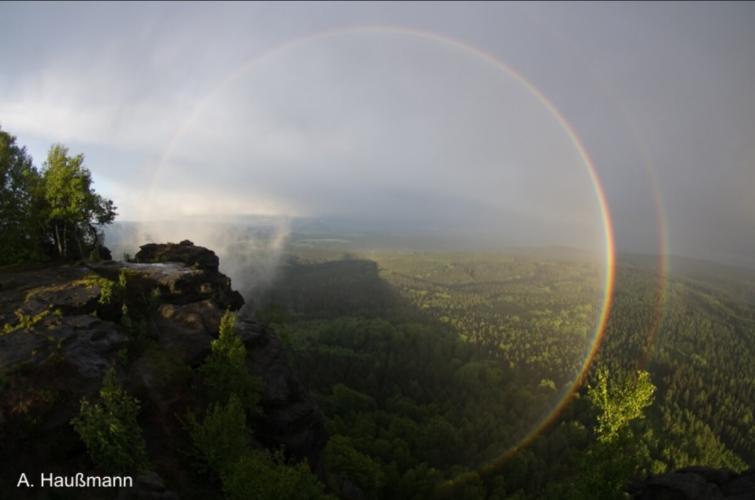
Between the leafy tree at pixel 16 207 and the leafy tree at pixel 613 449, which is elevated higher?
the leafy tree at pixel 16 207

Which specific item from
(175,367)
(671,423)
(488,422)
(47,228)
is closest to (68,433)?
(175,367)

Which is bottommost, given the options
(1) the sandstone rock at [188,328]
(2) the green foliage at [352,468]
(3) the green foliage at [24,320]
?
(2) the green foliage at [352,468]

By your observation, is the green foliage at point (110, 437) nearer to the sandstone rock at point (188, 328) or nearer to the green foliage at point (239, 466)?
the green foliage at point (239, 466)

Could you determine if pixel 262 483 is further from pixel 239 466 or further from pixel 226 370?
pixel 226 370

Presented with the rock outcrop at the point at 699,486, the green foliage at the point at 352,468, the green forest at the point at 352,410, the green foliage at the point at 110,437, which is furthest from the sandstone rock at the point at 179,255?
the rock outcrop at the point at 699,486

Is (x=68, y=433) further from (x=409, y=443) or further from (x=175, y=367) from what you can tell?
(x=409, y=443)

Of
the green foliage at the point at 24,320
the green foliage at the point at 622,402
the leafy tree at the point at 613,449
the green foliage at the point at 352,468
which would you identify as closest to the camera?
the green foliage at the point at 24,320
